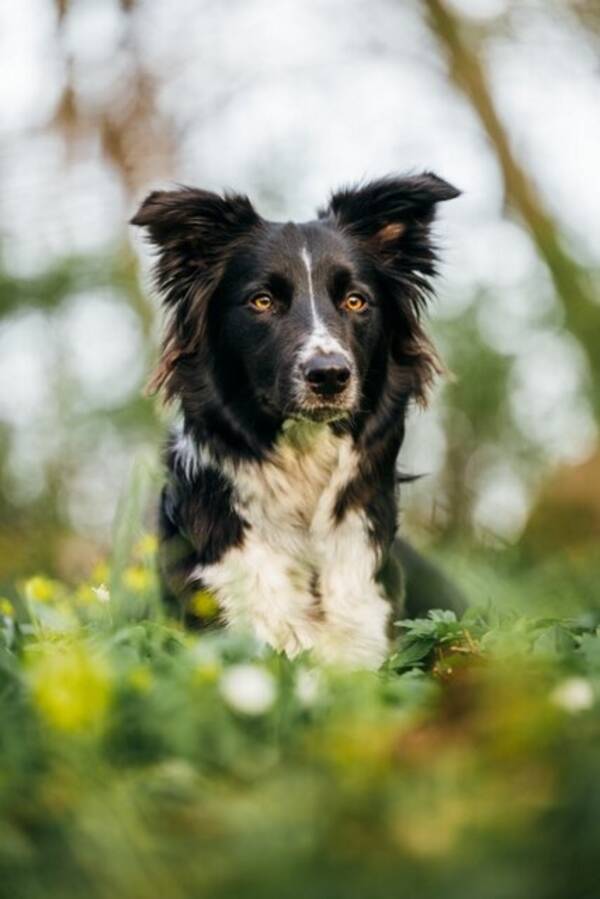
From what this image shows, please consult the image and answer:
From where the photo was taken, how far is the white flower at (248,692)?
2.36 meters

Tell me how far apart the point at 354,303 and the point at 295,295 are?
291 mm

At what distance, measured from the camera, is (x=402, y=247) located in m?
5.75

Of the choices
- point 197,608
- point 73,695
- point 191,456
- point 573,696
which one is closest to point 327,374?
point 191,456

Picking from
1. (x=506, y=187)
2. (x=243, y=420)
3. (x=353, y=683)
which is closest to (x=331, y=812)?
(x=353, y=683)

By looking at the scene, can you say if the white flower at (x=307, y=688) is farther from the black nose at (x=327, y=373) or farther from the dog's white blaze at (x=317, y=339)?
the dog's white blaze at (x=317, y=339)

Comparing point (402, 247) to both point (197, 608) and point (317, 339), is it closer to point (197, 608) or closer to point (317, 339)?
point (317, 339)

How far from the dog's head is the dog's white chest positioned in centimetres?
28

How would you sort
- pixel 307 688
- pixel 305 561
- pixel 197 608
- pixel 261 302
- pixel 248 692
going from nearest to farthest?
pixel 248 692 → pixel 307 688 → pixel 197 608 → pixel 305 561 → pixel 261 302

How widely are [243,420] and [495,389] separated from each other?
8.18 meters

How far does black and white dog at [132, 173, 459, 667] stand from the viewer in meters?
4.98

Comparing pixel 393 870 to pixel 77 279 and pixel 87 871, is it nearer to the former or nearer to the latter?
pixel 87 871

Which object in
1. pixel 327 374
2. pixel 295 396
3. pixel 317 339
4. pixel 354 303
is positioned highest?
pixel 354 303

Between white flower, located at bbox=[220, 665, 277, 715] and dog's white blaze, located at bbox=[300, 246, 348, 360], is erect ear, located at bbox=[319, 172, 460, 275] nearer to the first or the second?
dog's white blaze, located at bbox=[300, 246, 348, 360]

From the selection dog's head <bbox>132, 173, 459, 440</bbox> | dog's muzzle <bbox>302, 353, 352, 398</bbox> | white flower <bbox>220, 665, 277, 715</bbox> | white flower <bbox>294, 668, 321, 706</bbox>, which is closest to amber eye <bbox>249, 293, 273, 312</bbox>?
dog's head <bbox>132, 173, 459, 440</bbox>
